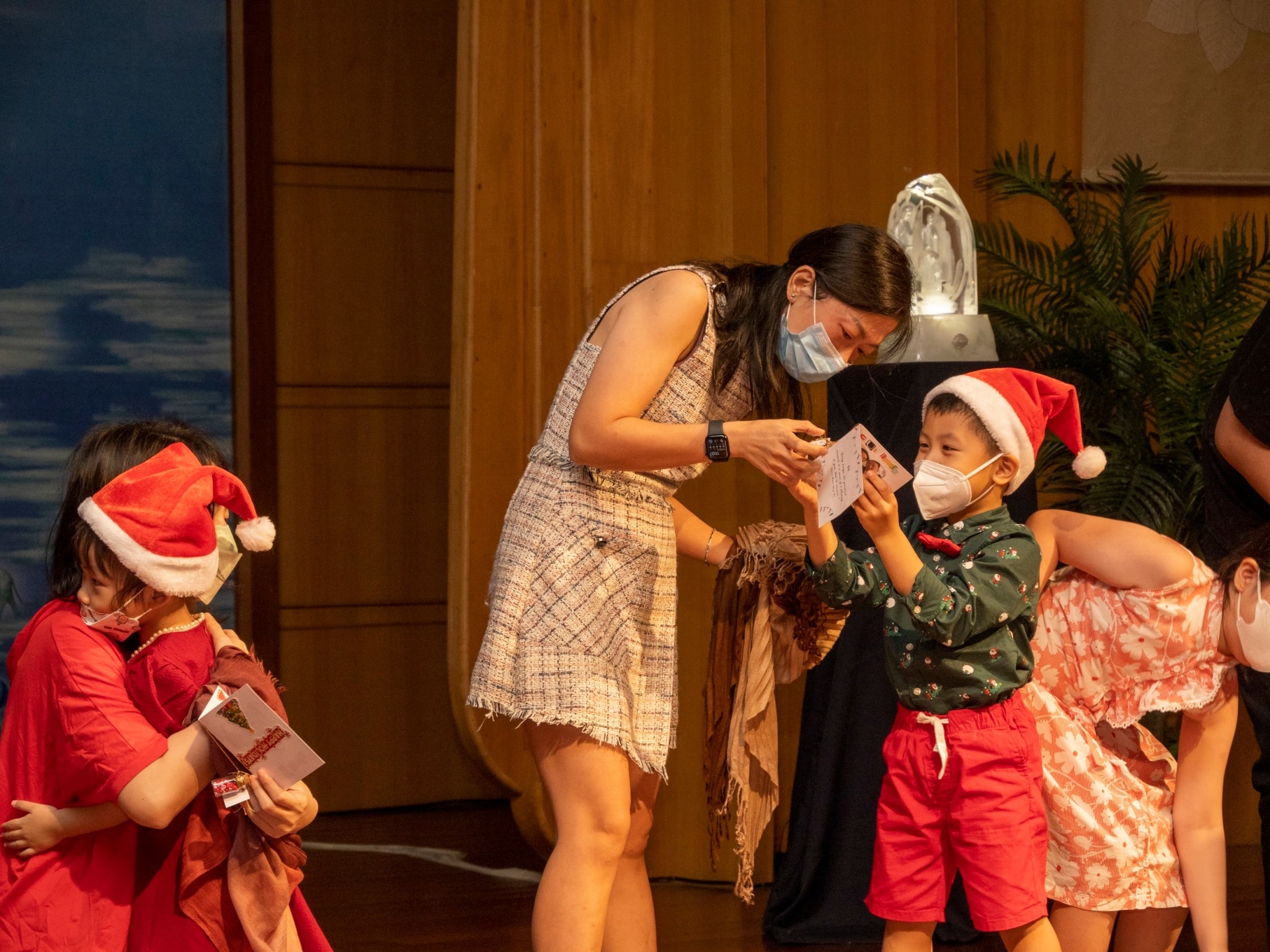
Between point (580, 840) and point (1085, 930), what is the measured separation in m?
0.94

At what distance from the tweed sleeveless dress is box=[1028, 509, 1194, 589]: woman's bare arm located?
0.62m

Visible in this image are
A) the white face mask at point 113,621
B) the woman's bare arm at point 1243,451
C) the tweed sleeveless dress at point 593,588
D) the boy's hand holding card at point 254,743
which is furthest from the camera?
the woman's bare arm at point 1243,451

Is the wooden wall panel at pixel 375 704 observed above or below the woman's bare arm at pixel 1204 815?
below

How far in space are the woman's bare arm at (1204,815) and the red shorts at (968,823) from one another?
319 millimetres

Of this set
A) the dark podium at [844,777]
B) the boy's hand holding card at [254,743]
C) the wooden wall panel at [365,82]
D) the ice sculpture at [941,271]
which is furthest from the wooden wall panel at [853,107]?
the boy's hand holding card at [254,743]

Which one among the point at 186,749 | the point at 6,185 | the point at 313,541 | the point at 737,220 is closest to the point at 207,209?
the point at 6,185

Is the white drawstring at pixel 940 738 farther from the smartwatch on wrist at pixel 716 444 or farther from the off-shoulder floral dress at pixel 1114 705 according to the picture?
the smartwatch on wrist at pixel 716 444

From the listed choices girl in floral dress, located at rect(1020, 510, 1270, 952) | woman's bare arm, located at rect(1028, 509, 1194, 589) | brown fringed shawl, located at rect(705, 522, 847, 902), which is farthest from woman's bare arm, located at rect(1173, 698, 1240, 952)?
brown fringed shawl, located at rect(705, 522, 847, 902)

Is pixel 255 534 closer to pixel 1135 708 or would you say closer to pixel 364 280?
pixel 1135 708

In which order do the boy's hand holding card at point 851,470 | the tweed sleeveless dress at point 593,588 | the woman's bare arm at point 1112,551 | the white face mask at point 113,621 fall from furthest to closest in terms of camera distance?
the woman's bare arm at point 1112,551 < the tweed sleeveless dress at point 593,588 < the boy's hand holding card at point 851,470 < the white face mask at point 113,621

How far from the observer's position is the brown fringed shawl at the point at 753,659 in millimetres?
2320

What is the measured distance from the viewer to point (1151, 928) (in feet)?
7.59

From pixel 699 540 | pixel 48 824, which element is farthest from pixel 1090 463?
pixel 48 824

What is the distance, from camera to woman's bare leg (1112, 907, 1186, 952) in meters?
2.29
